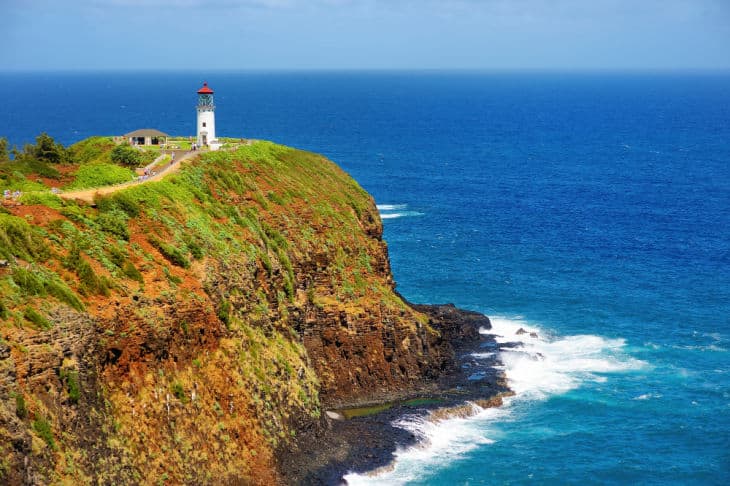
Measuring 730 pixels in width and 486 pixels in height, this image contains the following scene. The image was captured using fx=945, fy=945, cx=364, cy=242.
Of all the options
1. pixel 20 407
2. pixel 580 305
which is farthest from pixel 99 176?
pixel 580 305

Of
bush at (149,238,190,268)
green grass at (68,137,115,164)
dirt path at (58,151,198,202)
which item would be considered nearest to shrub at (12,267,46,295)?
bush at (149,238,190,268)

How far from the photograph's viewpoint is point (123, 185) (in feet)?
213

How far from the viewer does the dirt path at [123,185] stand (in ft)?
198

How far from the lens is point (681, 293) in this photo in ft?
309

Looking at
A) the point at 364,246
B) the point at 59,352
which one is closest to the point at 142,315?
the point at 59,352

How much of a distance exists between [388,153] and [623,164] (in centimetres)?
4704

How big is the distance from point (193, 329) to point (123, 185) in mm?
14801

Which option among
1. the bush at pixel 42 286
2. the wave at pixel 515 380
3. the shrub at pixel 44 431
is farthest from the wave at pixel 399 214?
the shrub at pixel 44 431

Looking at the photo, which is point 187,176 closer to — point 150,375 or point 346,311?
point 346,311

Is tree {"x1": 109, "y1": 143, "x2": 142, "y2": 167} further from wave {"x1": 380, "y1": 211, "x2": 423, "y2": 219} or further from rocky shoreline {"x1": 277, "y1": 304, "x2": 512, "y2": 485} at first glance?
wave {"x1": 380, "y1": 211, "x2": 423, "y2": 219}

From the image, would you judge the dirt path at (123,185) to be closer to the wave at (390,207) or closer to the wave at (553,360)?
the wave at (553,360)

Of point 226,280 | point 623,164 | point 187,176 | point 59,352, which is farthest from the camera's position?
point 623,164

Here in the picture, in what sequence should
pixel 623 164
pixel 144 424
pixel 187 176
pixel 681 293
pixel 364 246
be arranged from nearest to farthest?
pixel 144 424, pixel 187 176, pixel 364 246, pixel 681 293, pixel 623 164

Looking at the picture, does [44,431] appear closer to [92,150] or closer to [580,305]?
[92,150]
